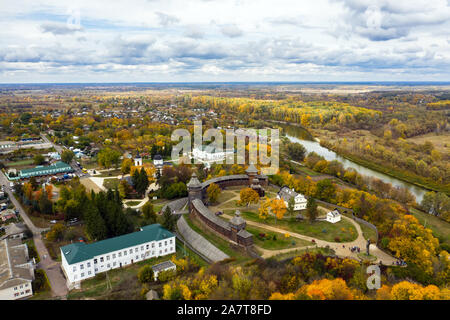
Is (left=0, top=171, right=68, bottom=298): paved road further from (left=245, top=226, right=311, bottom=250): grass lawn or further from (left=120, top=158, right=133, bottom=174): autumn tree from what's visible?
→ (left=120, top=158, right=133, bottom=174): autumn tree

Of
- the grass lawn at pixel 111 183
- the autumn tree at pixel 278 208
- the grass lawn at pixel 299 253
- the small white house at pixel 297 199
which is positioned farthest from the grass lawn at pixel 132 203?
the grass lawn at pixel 299 253

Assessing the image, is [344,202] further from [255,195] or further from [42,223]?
[42,223]

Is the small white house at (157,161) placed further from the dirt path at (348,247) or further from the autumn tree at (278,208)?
the dirt path at (348,247)

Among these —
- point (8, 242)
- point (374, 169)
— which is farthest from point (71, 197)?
point (374, 169)

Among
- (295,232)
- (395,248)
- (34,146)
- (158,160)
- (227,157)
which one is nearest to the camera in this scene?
(395,248)

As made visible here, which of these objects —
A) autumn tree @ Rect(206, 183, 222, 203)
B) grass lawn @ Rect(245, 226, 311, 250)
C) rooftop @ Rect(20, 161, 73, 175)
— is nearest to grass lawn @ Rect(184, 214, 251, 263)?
grass lawn @ Rect(245, 226, 311, 250)

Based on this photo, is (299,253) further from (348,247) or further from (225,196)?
(225,196)

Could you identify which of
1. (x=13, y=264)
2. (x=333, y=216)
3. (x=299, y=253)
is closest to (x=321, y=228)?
(x=333, y=216)
